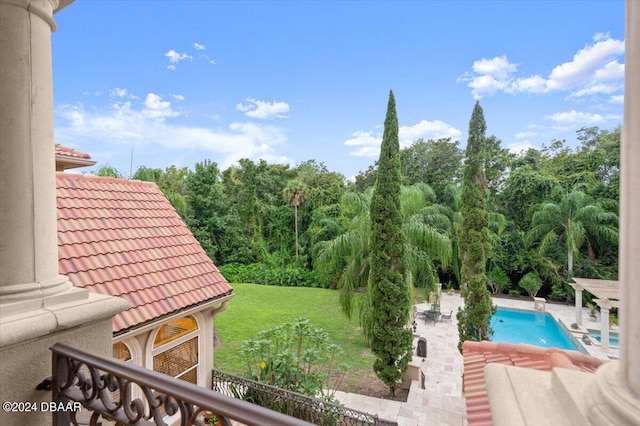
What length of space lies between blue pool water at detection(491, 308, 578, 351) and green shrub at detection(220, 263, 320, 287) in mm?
11251

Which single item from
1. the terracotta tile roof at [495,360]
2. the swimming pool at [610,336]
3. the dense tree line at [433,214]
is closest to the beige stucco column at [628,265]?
the terracotta tile roof at [495,360]

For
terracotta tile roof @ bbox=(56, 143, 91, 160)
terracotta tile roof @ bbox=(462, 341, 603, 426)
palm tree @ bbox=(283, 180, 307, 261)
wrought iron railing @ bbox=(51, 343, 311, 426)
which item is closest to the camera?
wrought iron railing @ bbox=(51, 343, 311, 426)

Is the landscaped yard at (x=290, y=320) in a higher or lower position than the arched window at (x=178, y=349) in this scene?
lower

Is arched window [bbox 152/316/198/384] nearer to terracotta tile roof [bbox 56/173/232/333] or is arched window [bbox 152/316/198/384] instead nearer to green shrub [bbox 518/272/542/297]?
terracotta tile roof [bbox 56/173/232/333]

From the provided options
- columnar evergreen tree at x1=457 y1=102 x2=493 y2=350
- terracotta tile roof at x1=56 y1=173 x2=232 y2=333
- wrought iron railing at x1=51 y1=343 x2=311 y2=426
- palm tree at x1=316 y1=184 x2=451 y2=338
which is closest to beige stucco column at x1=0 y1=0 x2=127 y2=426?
wrought iron railing at x1=51 y1=343 x2=311 y2=426

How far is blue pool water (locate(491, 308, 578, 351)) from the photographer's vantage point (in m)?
13.7

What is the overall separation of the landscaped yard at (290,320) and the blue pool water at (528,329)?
21.9 feet

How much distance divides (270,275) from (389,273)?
1493cm

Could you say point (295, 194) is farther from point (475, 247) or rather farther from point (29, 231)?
point (29, 231)

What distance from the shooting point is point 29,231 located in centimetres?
170

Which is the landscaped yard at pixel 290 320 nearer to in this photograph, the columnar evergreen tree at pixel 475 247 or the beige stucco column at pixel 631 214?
the columnar evergreen tree at pixel 475 247

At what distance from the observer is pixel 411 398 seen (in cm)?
839

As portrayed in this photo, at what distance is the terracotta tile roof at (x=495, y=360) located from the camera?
8.50ft

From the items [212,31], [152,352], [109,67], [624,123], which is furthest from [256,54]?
[624,123]
